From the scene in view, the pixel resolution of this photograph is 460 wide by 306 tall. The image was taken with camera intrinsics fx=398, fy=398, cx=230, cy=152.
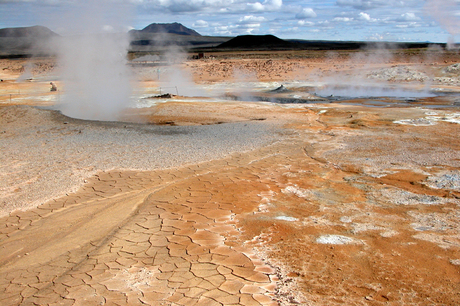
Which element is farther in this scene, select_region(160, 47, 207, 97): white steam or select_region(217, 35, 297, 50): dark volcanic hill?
select_region(217, 35, 297, 50): dark volcanic hill

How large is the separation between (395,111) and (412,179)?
24.9 feet

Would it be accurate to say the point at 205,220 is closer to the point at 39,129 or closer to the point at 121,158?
the point at 121,158

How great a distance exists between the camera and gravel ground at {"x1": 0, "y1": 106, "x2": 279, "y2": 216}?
20.3ft

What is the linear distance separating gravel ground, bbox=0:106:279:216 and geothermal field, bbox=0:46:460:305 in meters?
0.04

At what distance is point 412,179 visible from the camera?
6336 mm

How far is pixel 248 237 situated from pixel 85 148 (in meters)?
5.12

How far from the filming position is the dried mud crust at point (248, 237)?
3373mm

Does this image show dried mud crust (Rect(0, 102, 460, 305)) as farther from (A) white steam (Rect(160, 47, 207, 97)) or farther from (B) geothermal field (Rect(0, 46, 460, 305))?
(A) white steam (Rect(160, 47, 207, 97))

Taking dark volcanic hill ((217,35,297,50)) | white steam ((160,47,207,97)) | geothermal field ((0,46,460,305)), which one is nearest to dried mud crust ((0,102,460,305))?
geothermal field ((0,46,460,305))

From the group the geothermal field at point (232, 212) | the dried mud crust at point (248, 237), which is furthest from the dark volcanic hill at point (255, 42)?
the dried mud crust at point (248, 237)

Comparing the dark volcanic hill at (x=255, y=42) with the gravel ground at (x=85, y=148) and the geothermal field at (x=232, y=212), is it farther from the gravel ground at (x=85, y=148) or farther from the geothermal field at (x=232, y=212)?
the gravel ground at (x=85, y=148)

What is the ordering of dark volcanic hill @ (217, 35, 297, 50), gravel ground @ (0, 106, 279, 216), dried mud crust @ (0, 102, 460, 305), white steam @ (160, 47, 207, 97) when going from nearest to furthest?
dried mud crust @ (0, 102, 460, 305) → gravel ground @ (0, 106, 279, 216) → white steam @ (160, 47, 207, 97) → dark volcanic hill @ (217, 35, 297, 50)

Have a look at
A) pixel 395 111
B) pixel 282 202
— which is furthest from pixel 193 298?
pixel 395 111

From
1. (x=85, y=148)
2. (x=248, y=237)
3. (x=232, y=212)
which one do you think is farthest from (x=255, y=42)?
(x=248, y=237)
